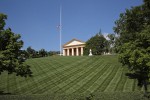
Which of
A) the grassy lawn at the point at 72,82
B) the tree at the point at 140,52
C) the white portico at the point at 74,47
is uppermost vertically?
the white portico at the point at 74,47

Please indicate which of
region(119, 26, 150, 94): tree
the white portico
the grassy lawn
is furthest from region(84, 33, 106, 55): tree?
region(119, 26, 150, 94): tree

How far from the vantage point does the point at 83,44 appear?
109 m

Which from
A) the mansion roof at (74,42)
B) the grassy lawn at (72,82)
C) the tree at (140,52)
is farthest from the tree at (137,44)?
the mansion roof at (74,42)

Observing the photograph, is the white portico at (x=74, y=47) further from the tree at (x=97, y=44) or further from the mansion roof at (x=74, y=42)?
the tree at (x=97, y=44)

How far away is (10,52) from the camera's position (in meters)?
20.2

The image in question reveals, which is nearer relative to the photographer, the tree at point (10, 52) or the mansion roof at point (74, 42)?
the tree at point (10, 52)

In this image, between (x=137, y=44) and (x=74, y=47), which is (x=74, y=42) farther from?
(x=137, y=44)

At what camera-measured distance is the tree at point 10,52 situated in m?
19.5

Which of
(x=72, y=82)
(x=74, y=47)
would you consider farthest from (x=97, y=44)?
(x=72, y=82)

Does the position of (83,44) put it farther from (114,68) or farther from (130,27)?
(130,27)

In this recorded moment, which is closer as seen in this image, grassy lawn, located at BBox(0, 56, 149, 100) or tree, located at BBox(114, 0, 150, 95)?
tree, located at BBox(114, 0, 150, 95)

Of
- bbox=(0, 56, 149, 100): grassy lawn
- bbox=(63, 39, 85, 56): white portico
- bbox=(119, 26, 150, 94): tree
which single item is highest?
bbox=(63, 39, 85, 56): white portico

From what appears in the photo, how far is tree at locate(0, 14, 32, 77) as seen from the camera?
19547 mm

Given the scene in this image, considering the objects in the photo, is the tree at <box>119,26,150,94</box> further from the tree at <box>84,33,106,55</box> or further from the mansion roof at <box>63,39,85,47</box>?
the mansion roof at <box>63,39,85,47</box>
